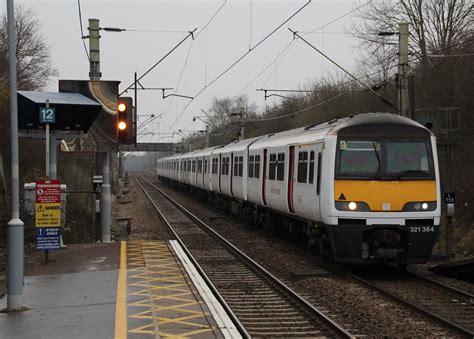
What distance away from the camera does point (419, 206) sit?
11.5m

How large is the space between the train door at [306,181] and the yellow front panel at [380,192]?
836mm

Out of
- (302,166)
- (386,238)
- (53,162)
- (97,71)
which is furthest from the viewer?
(97,71)

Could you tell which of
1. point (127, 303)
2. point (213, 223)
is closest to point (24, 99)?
point (127, 303)

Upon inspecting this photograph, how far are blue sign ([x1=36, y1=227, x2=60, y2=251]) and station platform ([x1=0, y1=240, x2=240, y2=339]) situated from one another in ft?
1.55

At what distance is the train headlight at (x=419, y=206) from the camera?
37.5 ft

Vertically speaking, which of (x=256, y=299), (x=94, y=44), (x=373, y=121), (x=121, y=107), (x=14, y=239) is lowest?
(x=256, y=299)

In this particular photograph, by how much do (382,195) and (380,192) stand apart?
7 centimetres

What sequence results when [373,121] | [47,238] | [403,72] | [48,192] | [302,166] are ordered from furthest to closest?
[403,72] < [302,166] < [373,121] < [47,238] < [48,192]

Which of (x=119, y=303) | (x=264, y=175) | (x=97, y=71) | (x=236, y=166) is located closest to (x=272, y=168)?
(x=264, y=175)

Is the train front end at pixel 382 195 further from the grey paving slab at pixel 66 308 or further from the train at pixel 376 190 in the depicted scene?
the grey paving slab at pixel 66 308

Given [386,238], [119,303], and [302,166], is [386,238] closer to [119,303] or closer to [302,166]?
[302,166]

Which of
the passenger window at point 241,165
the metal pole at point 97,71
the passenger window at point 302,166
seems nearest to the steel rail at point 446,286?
the passenger window at point 302,166

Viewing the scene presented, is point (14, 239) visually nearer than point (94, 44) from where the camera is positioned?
Yes

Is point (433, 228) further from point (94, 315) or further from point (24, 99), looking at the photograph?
point (24, 99)
